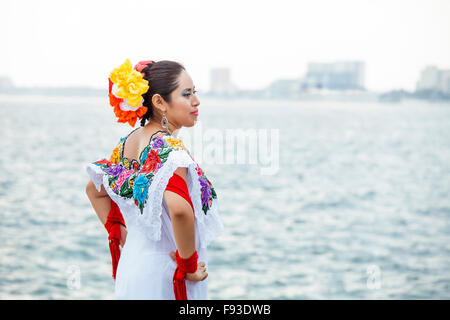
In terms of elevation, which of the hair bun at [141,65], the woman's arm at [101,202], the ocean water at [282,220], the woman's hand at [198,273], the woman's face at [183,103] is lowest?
the ocean water at [282,220]

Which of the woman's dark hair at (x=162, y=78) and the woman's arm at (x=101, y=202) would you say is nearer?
the woman's dark hair at (x=162, y=78)

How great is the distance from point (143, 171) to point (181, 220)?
9.8 inches

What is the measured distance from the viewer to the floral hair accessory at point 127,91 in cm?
180

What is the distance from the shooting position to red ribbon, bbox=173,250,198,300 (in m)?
1.74

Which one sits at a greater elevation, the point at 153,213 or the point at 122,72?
the point at 122,72

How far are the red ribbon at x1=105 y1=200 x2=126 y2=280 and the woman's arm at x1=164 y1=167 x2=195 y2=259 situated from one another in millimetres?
435

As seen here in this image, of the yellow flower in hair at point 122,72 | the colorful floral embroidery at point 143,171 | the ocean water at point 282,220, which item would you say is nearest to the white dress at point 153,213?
the colorful floral embroidery at point 143,171

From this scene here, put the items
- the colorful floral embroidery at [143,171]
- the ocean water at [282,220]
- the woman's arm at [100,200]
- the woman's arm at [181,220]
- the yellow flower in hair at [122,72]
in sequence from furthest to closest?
the ocean water at [282,220] → the woman's arm at [100,200] → the yellow flower in hair at [122,72] → the colorful floral embroidery at [143,171] → the woman's arm at [181,220]

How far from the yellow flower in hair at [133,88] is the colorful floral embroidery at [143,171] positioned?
5.8 inches

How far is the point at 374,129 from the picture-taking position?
54406 mm

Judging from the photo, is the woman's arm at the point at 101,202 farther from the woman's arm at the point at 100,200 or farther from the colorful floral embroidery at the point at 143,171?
the colorful floral embroidery at the point at 143,171

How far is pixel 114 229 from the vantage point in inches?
80.1

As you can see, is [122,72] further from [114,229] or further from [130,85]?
[114,229]

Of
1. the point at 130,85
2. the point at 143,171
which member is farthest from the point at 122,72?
the point at 143,171
